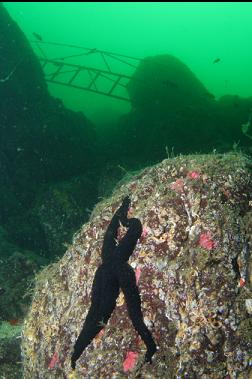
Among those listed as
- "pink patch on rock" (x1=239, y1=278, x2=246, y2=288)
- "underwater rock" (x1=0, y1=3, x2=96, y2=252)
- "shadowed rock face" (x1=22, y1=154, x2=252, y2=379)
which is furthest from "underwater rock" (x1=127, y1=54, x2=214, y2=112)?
"pink patch on rock" (x1=239, y1=278, x2=246, y2=288)

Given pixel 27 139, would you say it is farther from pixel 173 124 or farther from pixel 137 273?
pixel 137 273

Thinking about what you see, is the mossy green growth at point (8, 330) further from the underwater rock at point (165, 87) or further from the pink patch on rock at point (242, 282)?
the underwater rock at point (165, 87)

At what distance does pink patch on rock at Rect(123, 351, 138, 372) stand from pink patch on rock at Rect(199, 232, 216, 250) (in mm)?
1332

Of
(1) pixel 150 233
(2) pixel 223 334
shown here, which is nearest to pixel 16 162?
(1) pixel 150 233

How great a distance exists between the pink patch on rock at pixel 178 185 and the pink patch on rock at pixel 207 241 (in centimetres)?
64

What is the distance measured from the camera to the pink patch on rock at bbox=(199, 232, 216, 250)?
3656 mm

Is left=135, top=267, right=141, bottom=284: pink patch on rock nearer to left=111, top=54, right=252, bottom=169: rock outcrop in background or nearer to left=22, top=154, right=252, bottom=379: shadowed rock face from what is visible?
left=22, top=154, right=252, bottom=379: shadowed rock face

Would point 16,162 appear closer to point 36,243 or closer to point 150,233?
point 36,243

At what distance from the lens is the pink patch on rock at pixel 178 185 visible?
4.14 metres

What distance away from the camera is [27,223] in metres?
11.1

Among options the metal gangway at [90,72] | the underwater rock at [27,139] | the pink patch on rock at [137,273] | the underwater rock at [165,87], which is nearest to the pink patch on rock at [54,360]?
the pink patch on rock at [137,273]

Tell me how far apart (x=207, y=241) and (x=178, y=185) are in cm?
82

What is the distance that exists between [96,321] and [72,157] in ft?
30.0

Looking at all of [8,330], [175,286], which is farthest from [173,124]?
[175,286]
